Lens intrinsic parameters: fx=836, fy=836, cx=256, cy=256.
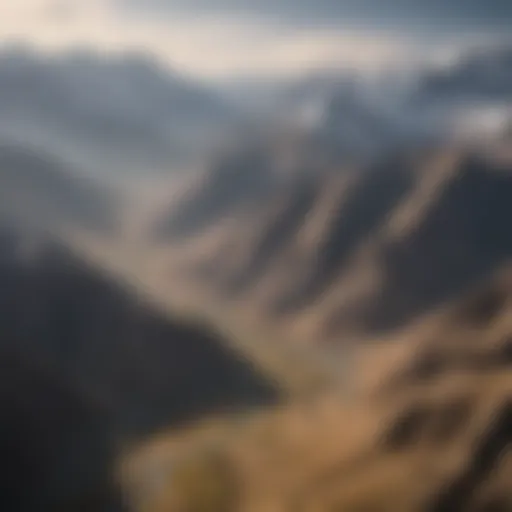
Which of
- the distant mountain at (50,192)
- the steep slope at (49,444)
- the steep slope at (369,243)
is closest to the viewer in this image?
the steep slope at (49,444)

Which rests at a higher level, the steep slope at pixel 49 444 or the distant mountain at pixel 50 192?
the distant mountain at pixel 50 192

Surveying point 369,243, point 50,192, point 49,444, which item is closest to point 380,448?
point 49,444

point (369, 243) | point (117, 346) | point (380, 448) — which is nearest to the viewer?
point (380, 448)

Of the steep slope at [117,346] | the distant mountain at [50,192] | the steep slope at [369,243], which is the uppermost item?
the distant mountain at [50,192]

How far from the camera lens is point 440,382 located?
5397cm

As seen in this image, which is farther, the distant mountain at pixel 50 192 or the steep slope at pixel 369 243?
the distant mountain at pixel 50 192

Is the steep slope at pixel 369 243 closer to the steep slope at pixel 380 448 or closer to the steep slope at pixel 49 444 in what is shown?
the steep slope at pixel 380 448

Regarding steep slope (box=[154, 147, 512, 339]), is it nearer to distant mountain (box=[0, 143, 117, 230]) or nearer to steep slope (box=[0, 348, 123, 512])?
distant mountain (box=[0, 143, 117, 230])

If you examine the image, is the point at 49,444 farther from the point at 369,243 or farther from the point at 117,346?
the point at 369,243

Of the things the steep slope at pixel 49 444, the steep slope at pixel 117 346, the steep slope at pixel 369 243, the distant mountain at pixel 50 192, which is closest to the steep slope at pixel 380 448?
the steep slope at pixel 49 444

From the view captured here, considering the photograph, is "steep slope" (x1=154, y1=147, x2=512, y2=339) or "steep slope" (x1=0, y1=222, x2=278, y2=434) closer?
"steep slope" (x1=0, y1=222, x2=278, y2=434)

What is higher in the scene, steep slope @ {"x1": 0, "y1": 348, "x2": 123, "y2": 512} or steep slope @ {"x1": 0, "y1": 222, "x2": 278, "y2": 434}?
steep slope @ {"x1": 0, "y1": 222, "x2": 278, "y2": 434}

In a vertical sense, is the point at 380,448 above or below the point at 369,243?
below

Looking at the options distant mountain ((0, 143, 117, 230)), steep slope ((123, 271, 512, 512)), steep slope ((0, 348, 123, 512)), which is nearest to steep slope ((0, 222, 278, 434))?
steep slope ((0, 348, 123, 512))
